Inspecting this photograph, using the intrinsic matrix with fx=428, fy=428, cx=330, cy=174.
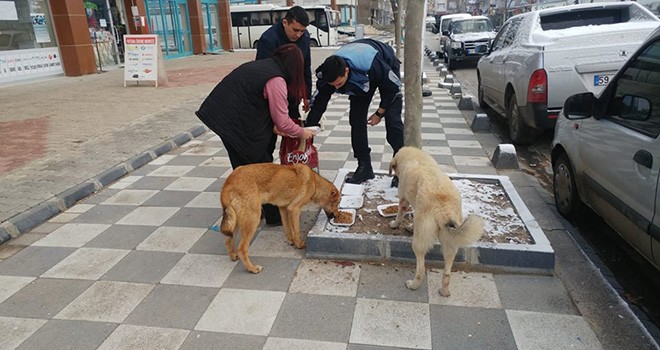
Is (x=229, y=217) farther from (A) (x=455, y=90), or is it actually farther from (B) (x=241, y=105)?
(A) (x=455, y=90)

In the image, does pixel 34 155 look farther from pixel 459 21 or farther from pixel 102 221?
pixel 459 21

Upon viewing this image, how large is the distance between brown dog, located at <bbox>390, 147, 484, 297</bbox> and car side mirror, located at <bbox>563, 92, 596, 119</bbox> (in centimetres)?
142

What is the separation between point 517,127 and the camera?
640 centimetres

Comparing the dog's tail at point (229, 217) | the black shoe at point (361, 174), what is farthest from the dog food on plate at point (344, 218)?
the dog's tail at point (229, 217)

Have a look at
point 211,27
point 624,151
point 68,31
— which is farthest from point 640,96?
point 211,27

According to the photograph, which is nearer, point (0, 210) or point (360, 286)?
point (360, 286)

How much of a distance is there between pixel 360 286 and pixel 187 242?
65.0 inches

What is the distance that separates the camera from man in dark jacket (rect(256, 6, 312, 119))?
417 centimetres

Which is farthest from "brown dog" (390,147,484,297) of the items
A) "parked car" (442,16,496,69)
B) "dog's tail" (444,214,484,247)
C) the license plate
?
"parked car" (442,16,496,69)

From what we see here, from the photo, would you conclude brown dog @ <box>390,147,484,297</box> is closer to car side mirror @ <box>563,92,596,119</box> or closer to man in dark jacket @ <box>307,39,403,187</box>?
man in dark jacket @ <box>307,39,403,187</box>

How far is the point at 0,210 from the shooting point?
4.21 m

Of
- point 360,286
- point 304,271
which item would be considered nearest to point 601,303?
point 360,286

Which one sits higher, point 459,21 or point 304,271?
point 459,21

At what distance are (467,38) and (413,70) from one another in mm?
13152
